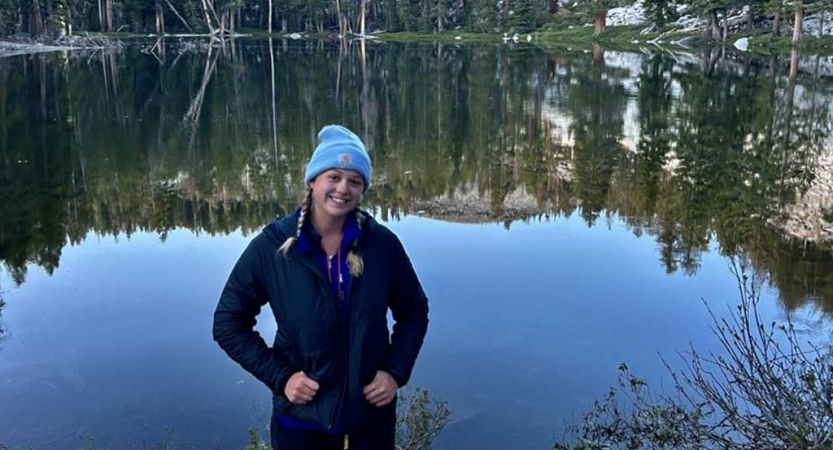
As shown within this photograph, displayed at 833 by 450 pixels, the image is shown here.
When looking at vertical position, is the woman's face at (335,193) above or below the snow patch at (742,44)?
below

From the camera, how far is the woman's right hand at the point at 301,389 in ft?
10.5

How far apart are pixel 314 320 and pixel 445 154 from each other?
16.2 m

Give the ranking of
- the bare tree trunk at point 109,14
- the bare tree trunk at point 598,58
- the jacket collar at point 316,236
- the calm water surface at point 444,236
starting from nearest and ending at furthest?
the jacket collar at point 316,236, the calm water surface at point 444,236, the bare tree trunk at point 598,58, the bare tree trunk at point 109,14

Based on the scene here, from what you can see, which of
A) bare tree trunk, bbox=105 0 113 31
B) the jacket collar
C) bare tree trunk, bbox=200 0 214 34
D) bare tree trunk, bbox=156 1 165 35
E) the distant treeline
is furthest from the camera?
bare tree trunk, bbox=200 0 214 34

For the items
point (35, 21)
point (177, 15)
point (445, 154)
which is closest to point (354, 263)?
point (445, 154)

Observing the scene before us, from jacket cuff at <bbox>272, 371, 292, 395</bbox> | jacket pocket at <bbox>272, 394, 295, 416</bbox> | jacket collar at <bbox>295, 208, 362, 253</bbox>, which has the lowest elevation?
jacket pocket at <bbox>272, 394, 295, 416</bbox>

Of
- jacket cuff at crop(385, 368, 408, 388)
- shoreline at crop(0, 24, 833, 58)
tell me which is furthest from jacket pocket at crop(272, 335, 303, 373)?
shoreline at crop(0, 24, 833, 58)

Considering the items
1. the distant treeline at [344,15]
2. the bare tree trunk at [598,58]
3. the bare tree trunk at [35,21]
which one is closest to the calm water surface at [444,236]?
the bare tree trunk at [598,58]

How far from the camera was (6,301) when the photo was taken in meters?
9.15

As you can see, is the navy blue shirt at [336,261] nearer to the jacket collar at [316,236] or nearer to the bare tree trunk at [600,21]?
the jacket collar at [316,236]

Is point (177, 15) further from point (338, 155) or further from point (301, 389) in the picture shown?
point (301, 389)

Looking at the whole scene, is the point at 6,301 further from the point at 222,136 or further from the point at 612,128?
the point at 612,128

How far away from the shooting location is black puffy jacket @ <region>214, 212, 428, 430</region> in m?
3.15

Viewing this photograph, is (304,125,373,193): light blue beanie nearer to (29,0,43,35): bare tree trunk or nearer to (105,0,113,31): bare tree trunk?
(29,0,43,35): bare tree trunk
